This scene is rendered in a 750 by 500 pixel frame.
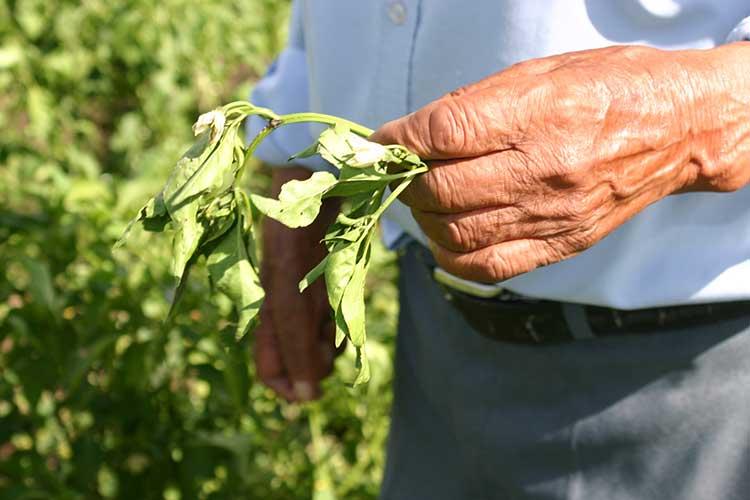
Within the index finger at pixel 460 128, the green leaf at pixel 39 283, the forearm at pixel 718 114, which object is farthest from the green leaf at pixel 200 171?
the green leaf at pixel 39 283

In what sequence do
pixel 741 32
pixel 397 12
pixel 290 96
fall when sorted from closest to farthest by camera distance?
pixel 741 32 → pixel 397 12 → pixel 290 96

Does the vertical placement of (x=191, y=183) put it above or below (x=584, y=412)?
above

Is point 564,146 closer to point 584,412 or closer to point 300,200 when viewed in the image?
point 300,200

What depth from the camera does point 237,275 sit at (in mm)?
990

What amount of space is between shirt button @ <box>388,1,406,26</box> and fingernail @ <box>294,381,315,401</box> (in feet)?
2.26

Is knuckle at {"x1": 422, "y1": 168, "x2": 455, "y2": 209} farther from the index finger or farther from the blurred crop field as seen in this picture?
the blurred crop field

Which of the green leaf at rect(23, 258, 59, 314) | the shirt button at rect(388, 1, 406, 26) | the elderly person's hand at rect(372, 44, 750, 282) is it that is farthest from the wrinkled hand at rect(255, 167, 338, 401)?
the elderly person's hand at rect(372, 44, 750, 282)

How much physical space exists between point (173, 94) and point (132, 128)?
16 centimetres

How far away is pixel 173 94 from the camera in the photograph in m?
3.53

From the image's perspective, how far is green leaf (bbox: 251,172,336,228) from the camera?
884 millimetres

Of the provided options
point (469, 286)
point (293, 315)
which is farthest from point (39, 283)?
point (469, 286)

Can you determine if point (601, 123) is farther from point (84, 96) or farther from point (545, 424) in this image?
point (84, 96)

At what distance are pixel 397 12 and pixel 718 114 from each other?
40 cm

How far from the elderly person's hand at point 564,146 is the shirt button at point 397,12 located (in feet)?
0.99
